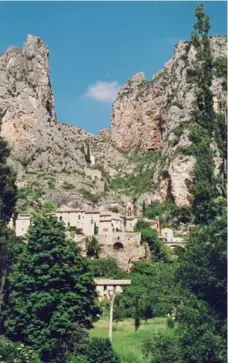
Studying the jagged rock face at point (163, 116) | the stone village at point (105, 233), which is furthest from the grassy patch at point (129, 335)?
the jagged rock face at point (163, 116)

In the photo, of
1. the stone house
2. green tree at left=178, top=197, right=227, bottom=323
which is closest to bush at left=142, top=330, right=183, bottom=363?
green tree at left=178, top=197, right=227, bottom=323

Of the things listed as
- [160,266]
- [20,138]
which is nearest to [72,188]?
[20,138]

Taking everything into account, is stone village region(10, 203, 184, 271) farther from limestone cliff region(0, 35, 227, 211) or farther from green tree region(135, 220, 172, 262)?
limestone cliff region(0, 35, 227, 211)

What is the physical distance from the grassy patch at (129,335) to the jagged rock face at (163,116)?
5626 cm

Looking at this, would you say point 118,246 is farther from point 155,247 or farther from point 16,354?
point 16,354

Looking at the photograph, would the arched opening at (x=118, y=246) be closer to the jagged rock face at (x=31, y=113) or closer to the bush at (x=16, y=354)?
the jagged rock face at (x=31, y=113)

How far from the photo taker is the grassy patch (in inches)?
1232

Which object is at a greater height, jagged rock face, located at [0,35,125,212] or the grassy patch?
jagged rock face, located at [0,35,125,212]

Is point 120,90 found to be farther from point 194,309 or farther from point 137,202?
point 194,309

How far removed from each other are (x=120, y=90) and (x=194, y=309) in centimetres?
12110

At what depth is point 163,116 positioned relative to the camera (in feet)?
405

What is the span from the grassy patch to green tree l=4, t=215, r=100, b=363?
2041 millimetres

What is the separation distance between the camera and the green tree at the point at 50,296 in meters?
31.1

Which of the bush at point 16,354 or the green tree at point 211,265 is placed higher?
the green tree at point 211,265
